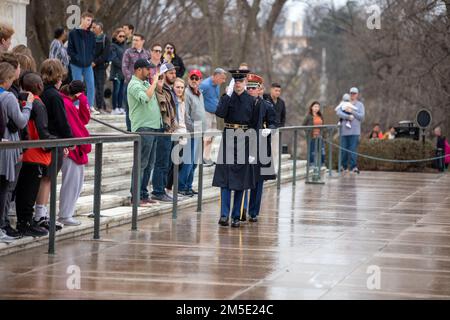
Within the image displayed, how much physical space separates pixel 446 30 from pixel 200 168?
20291 mm

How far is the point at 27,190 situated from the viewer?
1140 cm

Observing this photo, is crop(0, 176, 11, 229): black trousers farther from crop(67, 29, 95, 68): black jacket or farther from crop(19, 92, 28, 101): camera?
crop(67, 29, 95, 68): black jacket

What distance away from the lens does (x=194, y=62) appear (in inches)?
1986

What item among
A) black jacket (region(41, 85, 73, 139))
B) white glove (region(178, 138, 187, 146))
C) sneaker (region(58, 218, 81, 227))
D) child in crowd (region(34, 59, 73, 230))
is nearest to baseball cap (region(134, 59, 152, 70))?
white glove (region(178, 138, 187, 146))

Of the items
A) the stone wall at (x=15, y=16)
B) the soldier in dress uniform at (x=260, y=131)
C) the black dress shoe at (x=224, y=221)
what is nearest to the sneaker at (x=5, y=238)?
the black dress shoe at (x=224, y=221)

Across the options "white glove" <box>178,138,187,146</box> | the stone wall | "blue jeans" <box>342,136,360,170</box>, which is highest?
the stone wall

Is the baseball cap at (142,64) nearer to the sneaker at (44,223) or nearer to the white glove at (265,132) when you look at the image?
the white glove at (265,132)

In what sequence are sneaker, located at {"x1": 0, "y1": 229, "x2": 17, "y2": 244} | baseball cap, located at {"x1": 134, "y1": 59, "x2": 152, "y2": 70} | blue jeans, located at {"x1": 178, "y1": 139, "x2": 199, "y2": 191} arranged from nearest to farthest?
1. sneaker, located at {"x1": 0, "y1": 229, "x2": 17, "y2": 244}
2. baseball cap, located at {"x1": 134, "y1": 59, "x2": 152, "y2": 70}
3. blue jeans, located at {"x1": 178, "y1": 139, "x2": 199, "y2": 191}

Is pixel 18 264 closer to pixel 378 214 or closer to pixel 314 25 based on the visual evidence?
pixel 378 214

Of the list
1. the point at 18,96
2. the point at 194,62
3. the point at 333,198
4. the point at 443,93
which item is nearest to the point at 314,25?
the point at 194,62

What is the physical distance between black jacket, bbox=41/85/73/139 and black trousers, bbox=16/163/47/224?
24.6 inches

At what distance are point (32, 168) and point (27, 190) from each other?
9.4 inches

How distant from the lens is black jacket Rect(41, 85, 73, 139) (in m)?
11.9

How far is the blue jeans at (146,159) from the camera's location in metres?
14.6
